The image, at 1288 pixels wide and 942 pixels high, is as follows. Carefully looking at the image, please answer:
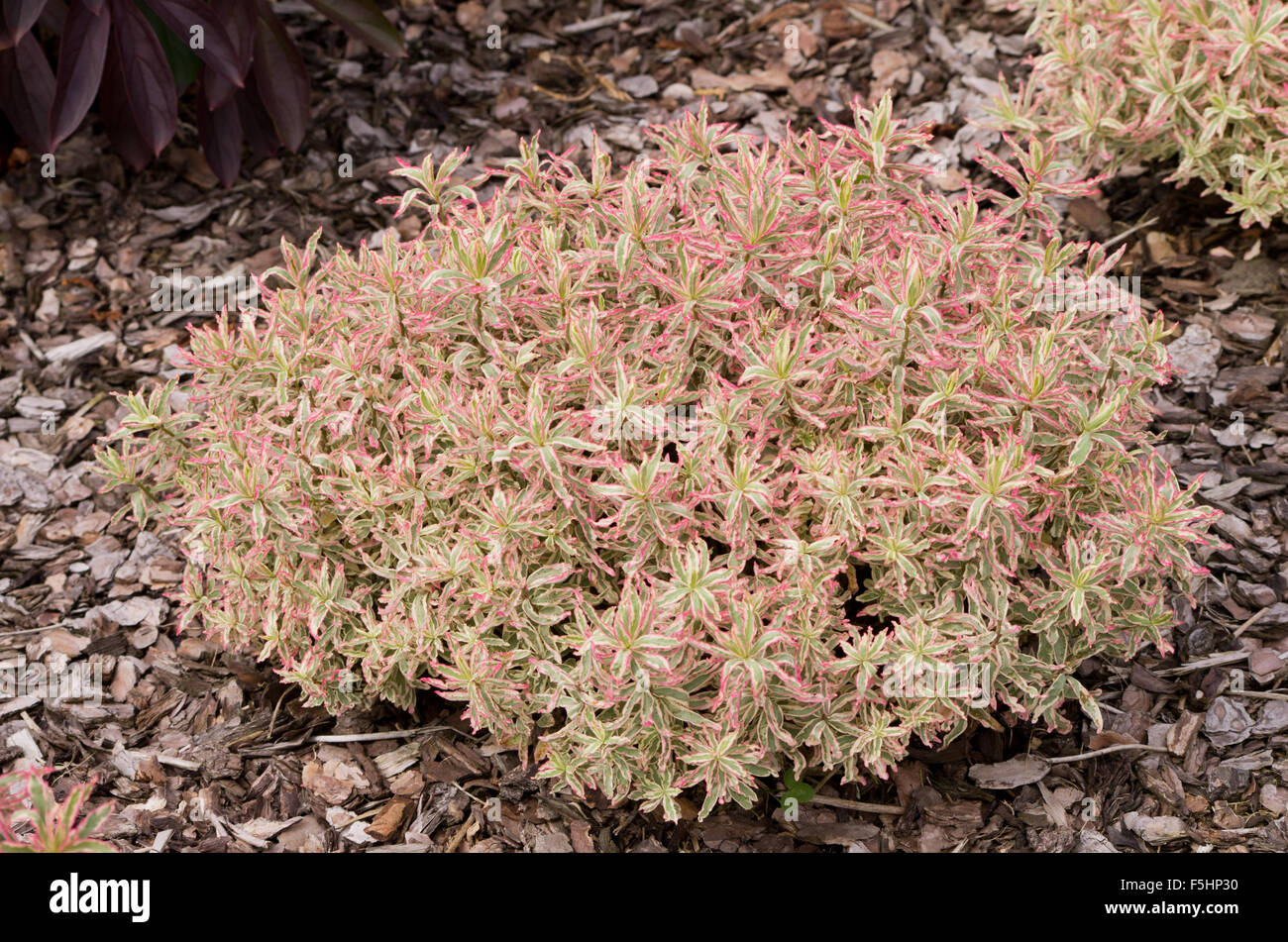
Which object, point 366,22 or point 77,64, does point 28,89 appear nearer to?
point 77,64

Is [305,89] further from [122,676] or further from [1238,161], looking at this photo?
[1238,161]

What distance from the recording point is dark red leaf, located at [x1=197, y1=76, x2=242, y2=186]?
4.04 m

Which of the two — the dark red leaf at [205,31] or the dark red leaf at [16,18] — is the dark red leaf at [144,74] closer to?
the dark red leaf at [205,31]

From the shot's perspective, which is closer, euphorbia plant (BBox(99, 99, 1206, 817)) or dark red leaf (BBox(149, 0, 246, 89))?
euphorbia plant (BBox(99, 99, 1206, 817))

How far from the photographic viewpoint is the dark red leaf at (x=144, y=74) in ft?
11.9

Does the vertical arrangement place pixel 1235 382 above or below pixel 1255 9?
below

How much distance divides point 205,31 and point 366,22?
0.54 meters

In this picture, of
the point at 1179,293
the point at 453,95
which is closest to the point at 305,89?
the point at 453,95

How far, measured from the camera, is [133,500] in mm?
2850

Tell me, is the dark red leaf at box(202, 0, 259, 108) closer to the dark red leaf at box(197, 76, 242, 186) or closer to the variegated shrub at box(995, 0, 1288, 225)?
the dark red leaf at box(197, 76, 242, 186)

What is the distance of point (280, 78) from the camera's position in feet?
13.1

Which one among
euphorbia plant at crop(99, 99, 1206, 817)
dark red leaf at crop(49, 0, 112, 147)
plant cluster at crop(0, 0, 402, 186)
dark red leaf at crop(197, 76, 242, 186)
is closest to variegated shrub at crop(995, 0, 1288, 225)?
euphorbia plant at crop(99, 99, 1206, 817)

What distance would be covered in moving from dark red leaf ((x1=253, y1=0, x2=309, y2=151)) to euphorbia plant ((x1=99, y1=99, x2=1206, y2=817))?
1.52 metres

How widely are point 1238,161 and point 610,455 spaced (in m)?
2.21
